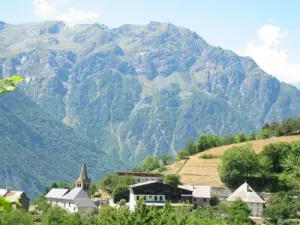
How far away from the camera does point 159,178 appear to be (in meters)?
123

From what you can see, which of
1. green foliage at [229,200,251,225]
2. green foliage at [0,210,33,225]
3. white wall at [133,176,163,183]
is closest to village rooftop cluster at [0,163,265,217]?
green foliage at [229,200,251,225]

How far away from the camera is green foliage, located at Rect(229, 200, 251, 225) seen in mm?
75875

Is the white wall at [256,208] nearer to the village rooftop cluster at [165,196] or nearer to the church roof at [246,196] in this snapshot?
the village rooftop cluster at [165,196]

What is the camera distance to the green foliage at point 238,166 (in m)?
108

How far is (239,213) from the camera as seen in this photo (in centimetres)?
7944

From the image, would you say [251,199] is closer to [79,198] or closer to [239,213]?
[239,213]

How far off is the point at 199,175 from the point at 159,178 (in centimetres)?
1010

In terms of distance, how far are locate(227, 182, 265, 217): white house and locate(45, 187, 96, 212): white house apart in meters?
26.6

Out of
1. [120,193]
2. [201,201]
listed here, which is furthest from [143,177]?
[201,201]

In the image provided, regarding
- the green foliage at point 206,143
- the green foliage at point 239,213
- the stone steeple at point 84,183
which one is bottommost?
the green foliage at point 239,213

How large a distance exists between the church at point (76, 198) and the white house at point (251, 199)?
26142 mm

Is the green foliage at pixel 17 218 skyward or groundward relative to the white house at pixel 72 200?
groundward

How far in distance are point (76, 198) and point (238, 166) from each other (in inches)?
1253

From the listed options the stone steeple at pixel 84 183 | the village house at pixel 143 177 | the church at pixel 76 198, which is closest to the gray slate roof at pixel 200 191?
the village house at pixel 143 177
